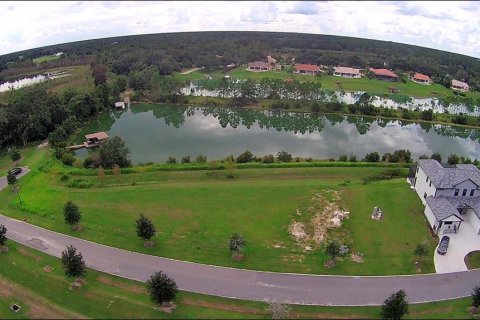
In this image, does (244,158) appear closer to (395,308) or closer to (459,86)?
(395,308)

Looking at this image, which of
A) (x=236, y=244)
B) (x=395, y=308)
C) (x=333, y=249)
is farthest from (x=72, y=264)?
(x=395, y=308)

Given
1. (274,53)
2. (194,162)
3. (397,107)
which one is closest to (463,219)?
(194,162)

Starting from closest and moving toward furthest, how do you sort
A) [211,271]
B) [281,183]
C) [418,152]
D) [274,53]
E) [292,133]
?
[211,271] → [281,183] → [418,152] → [292,133] → [274,53]

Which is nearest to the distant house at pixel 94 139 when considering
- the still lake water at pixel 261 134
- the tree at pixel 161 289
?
the still lake water at pixel 261 134

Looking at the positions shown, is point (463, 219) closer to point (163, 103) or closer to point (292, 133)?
point (292, 133)

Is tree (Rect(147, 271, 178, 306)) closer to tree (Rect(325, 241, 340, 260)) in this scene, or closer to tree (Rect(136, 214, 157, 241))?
tree (Rect(136, 214, 157, 241))

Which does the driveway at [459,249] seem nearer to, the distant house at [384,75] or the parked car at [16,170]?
the parked car at [16,170]
